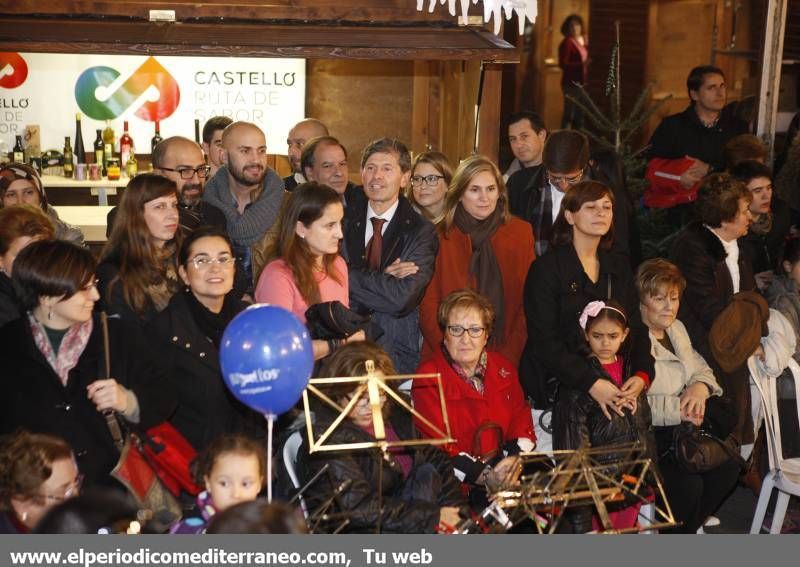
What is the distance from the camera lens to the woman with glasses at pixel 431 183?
21.6 ft

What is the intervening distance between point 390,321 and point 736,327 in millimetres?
1729

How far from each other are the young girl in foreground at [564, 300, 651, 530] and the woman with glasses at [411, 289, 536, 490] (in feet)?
0.96

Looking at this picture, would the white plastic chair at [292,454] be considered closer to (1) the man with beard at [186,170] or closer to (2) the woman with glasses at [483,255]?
(2) the woman with glasses at [483,255]

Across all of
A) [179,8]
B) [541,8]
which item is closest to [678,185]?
[179,8]

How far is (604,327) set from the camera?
566 cm

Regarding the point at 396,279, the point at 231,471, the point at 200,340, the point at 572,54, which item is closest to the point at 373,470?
the point at 231,471

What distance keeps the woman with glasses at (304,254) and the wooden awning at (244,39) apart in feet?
4.89

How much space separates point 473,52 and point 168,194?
2205 mm

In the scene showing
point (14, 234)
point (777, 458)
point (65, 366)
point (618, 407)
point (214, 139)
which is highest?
point (214, 139)

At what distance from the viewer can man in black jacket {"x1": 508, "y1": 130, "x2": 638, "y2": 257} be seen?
21.8ft

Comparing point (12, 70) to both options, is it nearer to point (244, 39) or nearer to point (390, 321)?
point (244, 39)

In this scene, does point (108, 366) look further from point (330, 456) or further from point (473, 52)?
point (473, 52)

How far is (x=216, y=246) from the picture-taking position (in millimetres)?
5062

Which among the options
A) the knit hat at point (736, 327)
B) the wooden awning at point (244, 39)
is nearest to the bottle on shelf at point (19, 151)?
the wooden awning at point (244, 39)
